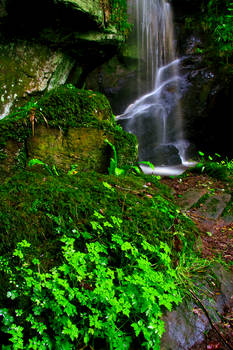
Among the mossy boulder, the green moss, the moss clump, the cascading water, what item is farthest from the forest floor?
the cascading water

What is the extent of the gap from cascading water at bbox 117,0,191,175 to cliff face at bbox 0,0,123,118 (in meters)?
3.53

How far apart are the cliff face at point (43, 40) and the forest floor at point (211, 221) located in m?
4.58

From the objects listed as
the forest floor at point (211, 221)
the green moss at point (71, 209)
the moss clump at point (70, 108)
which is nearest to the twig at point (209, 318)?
the forest floor at point (211, 221)

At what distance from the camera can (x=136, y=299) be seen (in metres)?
1.63

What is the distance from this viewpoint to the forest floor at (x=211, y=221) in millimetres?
1938

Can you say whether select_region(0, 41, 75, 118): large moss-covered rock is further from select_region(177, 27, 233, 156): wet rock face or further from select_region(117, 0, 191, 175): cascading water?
select_region(177, 27, 233, 156): wet rock face

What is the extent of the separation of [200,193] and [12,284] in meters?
4.04

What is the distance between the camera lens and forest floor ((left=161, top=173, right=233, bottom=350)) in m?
1.94

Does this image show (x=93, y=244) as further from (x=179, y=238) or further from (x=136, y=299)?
(x=179, y=238)

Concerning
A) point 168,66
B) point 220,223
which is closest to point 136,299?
point 220,223

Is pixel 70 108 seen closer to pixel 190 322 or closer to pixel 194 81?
pixel 190 322

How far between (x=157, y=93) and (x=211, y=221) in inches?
350

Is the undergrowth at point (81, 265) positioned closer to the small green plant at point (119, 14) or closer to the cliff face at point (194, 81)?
the small green plant at point (119, 14)

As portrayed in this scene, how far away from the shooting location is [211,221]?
3957 mm
